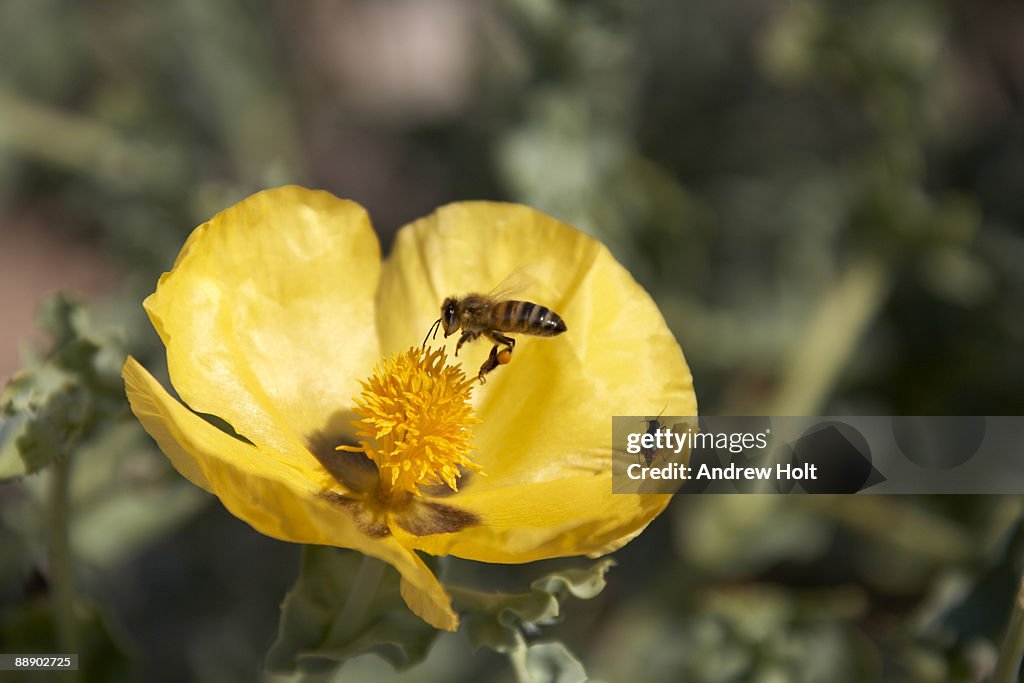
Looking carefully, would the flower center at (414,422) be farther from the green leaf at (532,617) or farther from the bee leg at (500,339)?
the green leaf at (532,617)

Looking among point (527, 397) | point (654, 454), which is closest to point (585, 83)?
point (527, 397)

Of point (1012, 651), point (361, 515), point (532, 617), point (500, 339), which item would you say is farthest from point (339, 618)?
point (1012, 651)

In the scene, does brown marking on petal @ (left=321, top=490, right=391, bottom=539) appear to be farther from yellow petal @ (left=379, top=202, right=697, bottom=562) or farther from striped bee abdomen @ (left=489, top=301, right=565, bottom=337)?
striped bee abdomen @ (left=489, top=301, right=565, bottom=337)

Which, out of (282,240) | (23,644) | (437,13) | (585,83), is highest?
(437,13)

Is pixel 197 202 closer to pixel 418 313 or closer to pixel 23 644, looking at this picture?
pixel 418 313

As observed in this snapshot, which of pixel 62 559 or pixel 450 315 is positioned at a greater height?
pixel 450 315

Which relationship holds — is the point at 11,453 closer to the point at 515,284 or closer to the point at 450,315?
the point at 450,315
